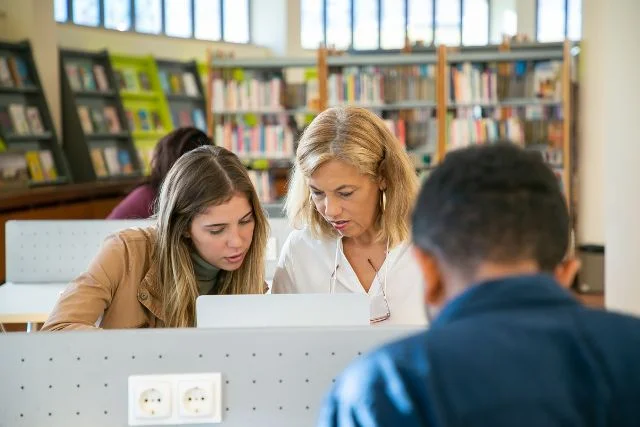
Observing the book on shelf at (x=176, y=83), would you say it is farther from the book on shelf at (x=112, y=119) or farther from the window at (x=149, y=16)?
the book on shelf at (x=112, y=119)

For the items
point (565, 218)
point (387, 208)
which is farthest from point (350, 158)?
point (565, 218)

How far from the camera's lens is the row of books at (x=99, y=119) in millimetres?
10422

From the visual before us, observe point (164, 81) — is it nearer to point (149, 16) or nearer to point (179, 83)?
point (179, 83)

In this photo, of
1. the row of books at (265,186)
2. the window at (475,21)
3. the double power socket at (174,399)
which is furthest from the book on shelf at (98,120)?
the double power socket at (174,399)

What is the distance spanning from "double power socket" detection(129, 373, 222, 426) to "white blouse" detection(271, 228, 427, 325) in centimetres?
98

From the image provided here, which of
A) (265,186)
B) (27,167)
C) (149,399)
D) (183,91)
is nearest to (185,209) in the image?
(149,399)

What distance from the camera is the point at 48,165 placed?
32.1 feet

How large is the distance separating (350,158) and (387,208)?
0.68ft

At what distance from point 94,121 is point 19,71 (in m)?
1.25

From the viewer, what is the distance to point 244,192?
9.28 ft

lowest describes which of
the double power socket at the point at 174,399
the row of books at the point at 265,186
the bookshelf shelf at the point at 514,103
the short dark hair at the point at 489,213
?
the row of books at the point at 265,186

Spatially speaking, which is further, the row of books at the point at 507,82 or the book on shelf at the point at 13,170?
the book on shelf at the point at 13,170

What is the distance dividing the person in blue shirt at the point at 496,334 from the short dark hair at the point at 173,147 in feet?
11.4

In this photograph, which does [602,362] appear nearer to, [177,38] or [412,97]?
[412,97]
